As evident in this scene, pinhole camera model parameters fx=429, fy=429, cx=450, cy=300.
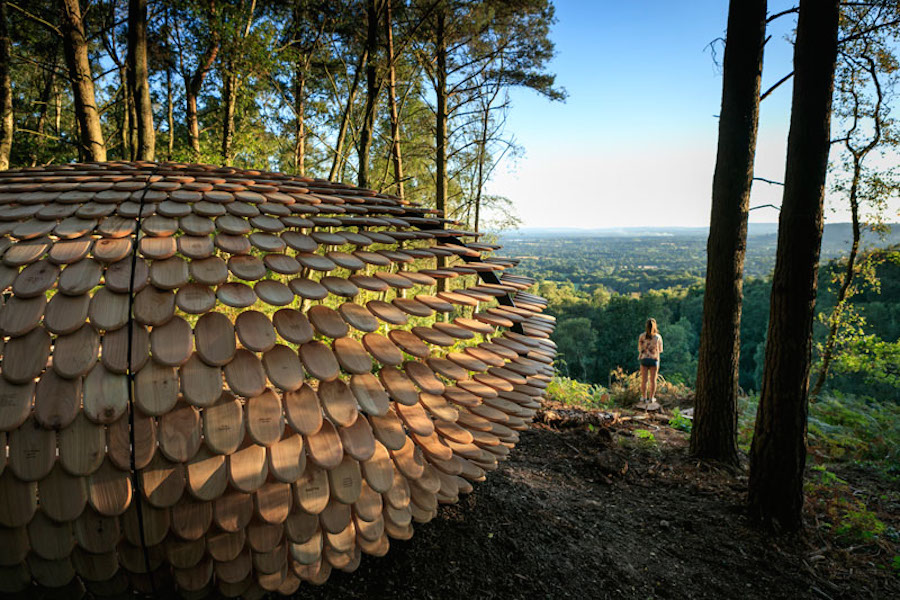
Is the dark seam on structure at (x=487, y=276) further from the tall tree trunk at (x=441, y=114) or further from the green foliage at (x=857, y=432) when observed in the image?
the tall tree trunk at (x=441, y=114)

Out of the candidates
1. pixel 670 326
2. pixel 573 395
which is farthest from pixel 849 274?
pixel 670 326

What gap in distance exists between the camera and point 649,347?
875 centimetres

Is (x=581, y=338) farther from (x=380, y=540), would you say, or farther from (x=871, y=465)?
(x=380, y=540)

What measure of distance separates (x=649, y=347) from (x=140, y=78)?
32.0 ft

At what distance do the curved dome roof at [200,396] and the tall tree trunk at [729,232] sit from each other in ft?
12.1

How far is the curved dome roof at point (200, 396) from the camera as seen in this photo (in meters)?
1.23

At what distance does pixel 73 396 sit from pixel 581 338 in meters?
42.5

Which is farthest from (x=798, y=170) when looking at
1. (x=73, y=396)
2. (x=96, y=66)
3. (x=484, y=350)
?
(x=96, y=66)

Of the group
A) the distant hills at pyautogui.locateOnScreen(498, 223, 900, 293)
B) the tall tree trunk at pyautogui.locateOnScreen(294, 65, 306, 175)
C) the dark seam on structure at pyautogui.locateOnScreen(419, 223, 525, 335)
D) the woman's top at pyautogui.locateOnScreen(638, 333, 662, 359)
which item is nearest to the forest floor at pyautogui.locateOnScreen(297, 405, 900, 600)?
the dark seam on structure at pyautogui.locateOnScreen(419, 223, 525, 335)

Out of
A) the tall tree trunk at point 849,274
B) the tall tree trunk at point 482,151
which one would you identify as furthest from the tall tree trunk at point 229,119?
the tall tree trunk at point 849,274

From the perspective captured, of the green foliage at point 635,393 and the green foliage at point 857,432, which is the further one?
the green foliage at point 635,393

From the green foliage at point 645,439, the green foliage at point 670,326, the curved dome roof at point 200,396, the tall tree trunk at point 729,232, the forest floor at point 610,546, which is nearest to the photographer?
the curved dome roof at point 200,396

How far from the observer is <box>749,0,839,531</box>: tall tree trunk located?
3016 mm

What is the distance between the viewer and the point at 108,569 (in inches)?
51.4
